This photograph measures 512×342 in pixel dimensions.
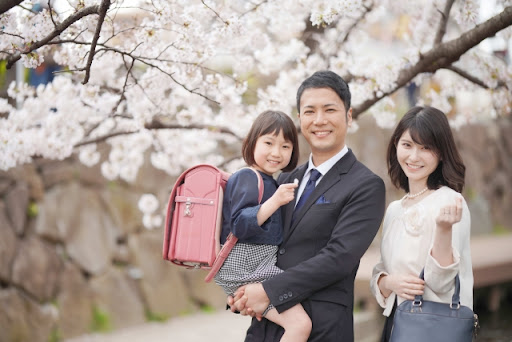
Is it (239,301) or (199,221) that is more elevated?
(199,221)

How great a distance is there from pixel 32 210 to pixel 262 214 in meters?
4.45

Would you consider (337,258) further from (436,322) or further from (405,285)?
(436,322)

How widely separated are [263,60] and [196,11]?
51.3 inches

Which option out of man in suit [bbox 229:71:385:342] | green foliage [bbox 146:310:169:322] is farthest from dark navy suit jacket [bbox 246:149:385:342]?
green foliage [bbox 146:310:169:322]

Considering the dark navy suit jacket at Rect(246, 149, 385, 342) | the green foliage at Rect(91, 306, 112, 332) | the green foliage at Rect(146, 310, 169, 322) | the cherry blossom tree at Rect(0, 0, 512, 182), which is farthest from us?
the green foliage at Rect(146, 310, 169, 322)

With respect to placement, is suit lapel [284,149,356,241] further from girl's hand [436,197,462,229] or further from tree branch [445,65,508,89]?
tree branch [445,65,508,89]

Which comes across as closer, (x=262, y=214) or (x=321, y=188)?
(x=262, y=214)

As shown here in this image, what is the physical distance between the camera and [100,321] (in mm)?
6340

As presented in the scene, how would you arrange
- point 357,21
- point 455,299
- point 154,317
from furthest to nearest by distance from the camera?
point 154,317
point 357,21
point 455,299

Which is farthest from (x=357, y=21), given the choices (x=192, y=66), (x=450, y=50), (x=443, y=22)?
(x=192, y=66)

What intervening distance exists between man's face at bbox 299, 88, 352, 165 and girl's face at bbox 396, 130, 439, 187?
0.24m

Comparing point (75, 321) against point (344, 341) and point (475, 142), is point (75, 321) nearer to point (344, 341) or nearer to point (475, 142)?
point (344, 341)

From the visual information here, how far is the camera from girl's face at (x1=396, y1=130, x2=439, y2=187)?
2.32 m

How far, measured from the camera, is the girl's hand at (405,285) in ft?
7.09
